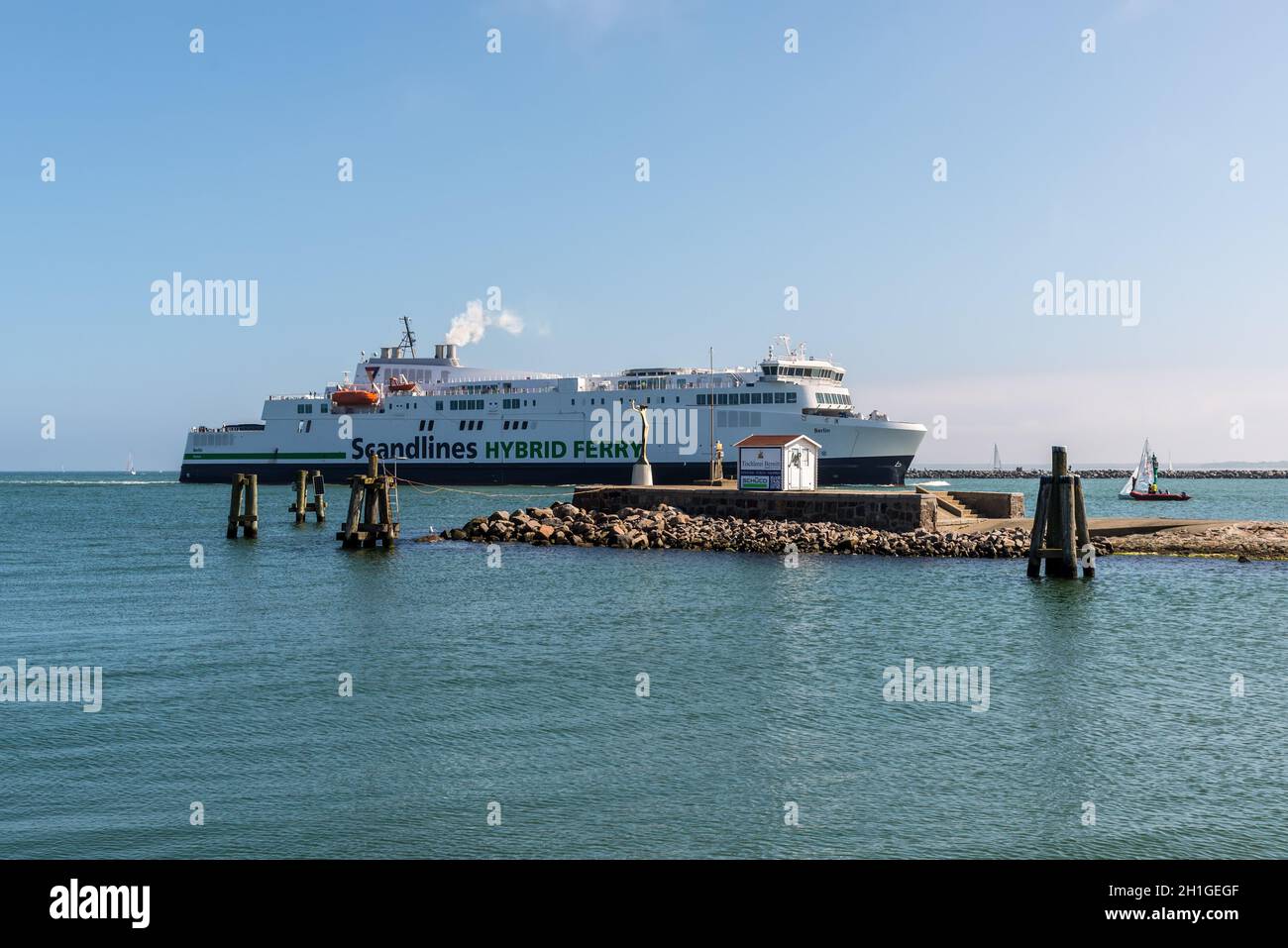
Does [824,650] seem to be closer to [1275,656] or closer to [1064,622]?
[1064,622]

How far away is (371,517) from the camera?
127ft

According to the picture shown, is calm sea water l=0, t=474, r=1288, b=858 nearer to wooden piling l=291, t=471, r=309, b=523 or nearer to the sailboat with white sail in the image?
wooden piling l=291, t=471, r=309, b=523

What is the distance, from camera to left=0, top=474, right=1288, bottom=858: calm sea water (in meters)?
10.1

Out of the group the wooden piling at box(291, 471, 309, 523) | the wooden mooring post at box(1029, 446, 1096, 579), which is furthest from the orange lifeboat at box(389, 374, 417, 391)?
the wooden mooring post at box(1029, 446, 1096, 579)

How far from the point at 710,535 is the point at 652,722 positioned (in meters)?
22.6

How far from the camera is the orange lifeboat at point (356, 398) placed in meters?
90.6

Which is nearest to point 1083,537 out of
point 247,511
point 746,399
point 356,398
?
point 247,511

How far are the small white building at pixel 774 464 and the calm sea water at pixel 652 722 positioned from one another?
11384 mm

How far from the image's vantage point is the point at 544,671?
1734cm

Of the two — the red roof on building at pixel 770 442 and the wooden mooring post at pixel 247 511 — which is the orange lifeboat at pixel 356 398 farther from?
the red roof on building at pixel 770 442

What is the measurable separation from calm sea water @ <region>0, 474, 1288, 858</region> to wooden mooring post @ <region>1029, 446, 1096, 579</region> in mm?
1276

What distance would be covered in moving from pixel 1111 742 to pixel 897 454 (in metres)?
63.9

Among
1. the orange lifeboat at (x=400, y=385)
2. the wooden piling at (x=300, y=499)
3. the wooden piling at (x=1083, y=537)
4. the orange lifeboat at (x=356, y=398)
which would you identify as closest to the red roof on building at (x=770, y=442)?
the wooden piling at (x=1083, y=537)
